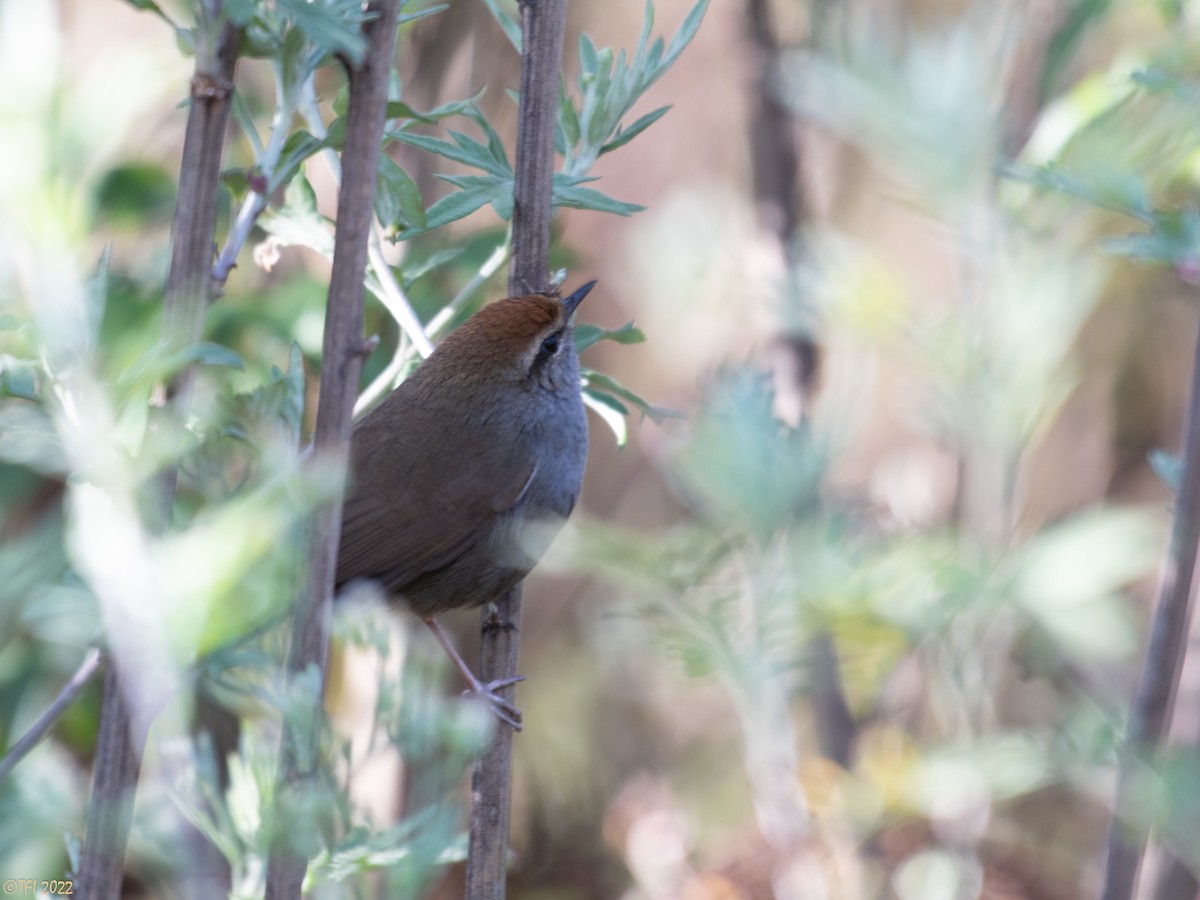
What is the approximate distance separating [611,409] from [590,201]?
322 millimetres

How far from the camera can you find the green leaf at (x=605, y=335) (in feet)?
5.47

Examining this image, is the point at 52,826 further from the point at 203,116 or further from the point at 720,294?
the point at 720,294

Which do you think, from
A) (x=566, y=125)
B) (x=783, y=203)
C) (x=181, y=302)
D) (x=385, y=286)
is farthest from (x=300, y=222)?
(x=783, y=203)

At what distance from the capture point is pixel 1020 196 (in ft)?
5.12

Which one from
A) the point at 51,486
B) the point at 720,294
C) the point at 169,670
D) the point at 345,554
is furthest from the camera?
the point at 51,486

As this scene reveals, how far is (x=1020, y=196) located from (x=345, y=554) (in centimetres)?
157

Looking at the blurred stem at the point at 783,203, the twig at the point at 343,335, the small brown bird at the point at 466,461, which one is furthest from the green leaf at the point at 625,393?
the blurred stem at the point at 783,203

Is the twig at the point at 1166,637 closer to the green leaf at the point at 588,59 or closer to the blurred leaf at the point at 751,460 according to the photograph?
the blurred leaf at the point at 751,460

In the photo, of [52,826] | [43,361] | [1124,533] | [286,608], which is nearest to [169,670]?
[286,608]

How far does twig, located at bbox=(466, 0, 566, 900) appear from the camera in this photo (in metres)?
1.47

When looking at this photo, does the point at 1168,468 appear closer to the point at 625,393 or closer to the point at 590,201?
the point at 625,393

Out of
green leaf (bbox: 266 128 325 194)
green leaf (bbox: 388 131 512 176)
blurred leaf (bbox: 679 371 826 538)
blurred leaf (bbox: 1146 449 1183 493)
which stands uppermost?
green leaf (bbox: 388 131 512 176)

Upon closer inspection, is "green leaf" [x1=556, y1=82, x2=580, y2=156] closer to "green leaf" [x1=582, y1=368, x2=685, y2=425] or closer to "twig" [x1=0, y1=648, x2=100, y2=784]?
"green leaf" [x1=582, y1=368, x2=685, y2=425]

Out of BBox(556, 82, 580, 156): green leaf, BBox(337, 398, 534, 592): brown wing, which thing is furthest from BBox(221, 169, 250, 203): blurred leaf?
BBox(337, 398, 534, 592): brown wing
